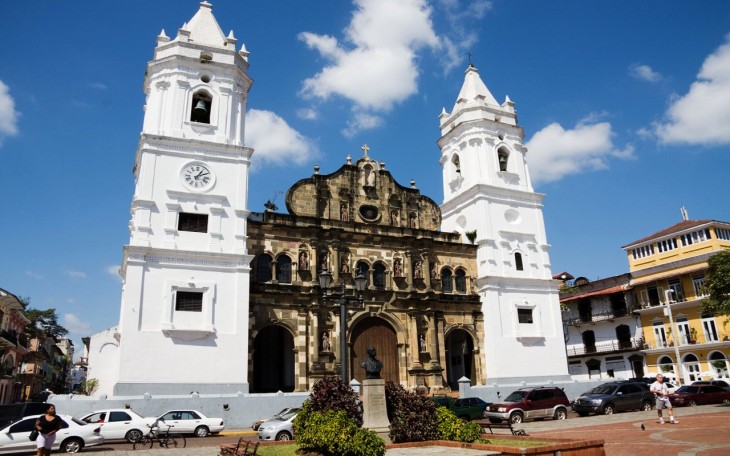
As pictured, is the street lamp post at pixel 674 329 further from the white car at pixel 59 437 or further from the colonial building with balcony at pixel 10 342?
the colonial building with balcony at pixel 10 342

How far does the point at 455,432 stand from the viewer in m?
12.9

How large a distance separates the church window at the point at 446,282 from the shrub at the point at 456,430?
17.9 metres

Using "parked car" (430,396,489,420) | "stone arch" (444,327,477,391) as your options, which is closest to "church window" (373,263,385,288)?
"stone arch" (444,327,477,391)

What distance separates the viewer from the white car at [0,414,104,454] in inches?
609

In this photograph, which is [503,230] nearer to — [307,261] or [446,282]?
[446,282]

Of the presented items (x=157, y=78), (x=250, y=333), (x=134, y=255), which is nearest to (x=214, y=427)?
(x=250, y=333)

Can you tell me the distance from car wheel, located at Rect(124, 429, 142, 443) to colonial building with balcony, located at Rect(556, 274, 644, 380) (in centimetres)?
3329

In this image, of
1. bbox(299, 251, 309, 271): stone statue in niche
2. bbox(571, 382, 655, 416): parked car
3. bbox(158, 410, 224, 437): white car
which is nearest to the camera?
bbox(158, 410, 224, 437): white car

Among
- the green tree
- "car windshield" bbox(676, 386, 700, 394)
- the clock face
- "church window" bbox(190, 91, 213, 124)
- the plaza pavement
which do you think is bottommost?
the plaza pavement

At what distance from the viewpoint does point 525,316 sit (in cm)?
3181

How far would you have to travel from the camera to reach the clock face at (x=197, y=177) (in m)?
25.7

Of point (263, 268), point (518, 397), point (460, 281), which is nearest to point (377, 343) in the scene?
point (460, 281)

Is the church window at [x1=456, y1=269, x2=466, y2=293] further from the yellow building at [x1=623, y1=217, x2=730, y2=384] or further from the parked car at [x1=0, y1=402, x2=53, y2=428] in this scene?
the parked car at [x1=0, y1=402, x2=53, y2=428]

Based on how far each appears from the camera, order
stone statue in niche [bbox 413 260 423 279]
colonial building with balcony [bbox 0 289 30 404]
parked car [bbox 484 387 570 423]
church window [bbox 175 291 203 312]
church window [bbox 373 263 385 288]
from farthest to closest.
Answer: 1. colonial building with balcony [bbox 0 289 30 404]
2. stone statue in niche [bbox 413 260 423 279]
3. church window [bbox 373 263 385 288]
4. church window [bbox 175 291 203 312]
5. parked car [bbox 484 387 570 423]
